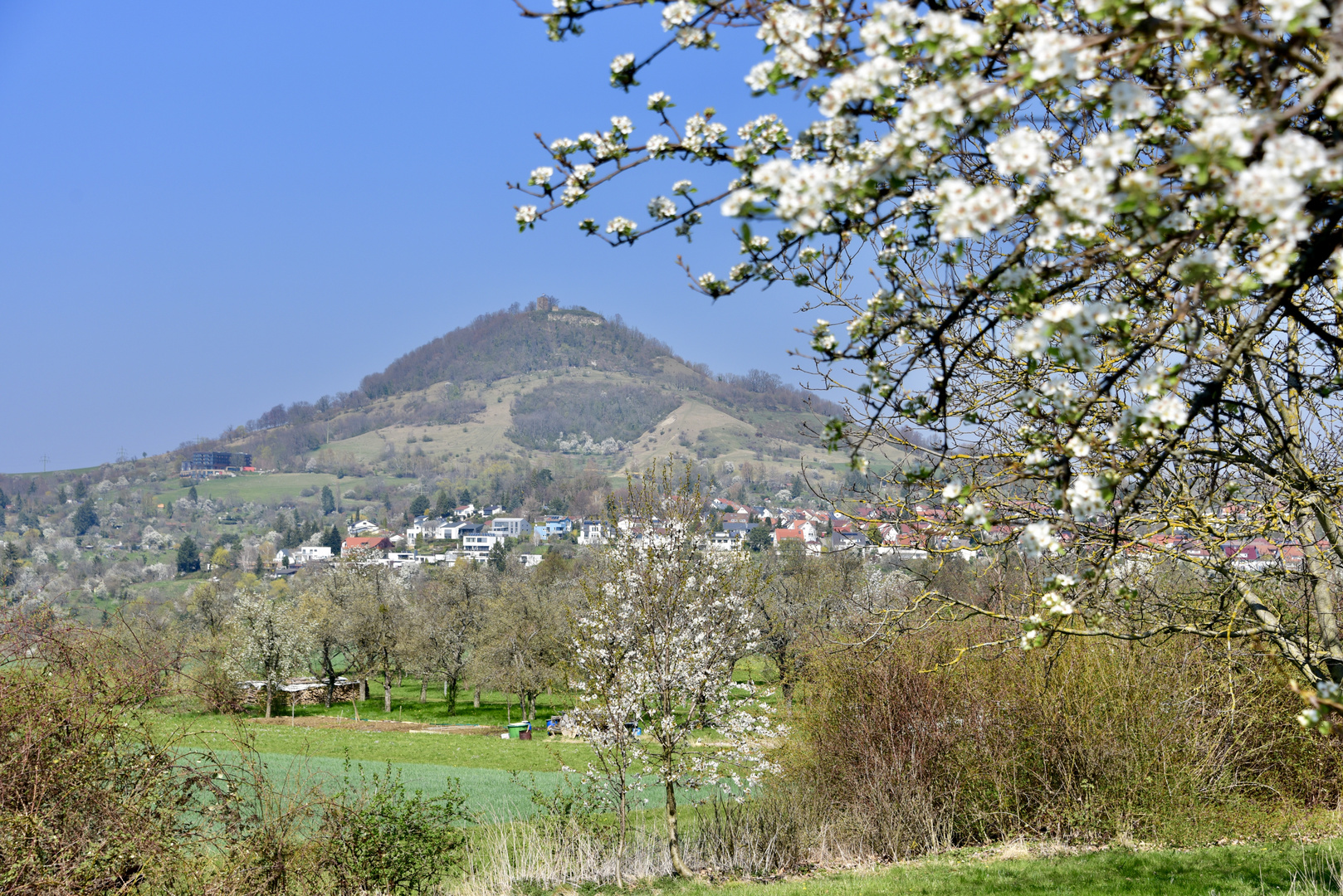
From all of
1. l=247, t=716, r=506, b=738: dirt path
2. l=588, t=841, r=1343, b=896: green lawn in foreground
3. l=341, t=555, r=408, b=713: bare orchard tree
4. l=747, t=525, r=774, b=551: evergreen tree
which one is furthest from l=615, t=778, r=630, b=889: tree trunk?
l=747, t=525, r=774, b=551: evergreen tree

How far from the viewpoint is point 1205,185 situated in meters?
2.19

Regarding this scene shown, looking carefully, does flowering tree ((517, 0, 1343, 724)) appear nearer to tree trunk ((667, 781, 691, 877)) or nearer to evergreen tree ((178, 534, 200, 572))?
tree trunk ((667, 781, 691, 877))

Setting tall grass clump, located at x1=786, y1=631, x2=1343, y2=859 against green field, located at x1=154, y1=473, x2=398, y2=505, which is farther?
green field, located at x1=154, y1=473, x2=398, y2=505

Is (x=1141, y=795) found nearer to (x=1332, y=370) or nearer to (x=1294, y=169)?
(x=1332, y=370)

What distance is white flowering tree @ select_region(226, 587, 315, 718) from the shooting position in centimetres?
3969

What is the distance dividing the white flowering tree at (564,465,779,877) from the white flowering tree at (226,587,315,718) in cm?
3413

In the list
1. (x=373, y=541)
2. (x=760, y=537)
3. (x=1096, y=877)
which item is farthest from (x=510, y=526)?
(x=1096, y=877)

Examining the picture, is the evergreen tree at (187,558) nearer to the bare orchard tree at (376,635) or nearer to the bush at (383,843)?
the bare orchard tree at (376,635)

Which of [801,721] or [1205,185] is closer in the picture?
[1205,185]


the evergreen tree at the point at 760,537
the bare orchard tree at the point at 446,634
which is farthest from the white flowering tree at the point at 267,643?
the evergreen tree at the point at 760,537

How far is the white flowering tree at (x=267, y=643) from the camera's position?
130ft

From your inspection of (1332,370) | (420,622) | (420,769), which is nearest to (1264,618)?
(1332,370)

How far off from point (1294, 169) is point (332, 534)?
137 meters

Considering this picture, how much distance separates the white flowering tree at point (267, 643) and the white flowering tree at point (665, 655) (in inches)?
1344
